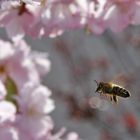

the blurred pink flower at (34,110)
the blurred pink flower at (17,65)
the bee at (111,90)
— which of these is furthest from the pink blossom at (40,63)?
the bee at (111,90)

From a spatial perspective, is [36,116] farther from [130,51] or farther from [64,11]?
[130,51]

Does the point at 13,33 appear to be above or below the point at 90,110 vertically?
below

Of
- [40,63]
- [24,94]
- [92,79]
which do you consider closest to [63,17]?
[24,94]

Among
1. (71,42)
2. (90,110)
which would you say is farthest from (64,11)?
(71,42)

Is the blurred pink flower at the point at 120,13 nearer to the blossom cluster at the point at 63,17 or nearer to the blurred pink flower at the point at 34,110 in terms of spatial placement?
the blossom cluster at the point at 63,17

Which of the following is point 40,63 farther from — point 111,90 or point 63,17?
point 111,90

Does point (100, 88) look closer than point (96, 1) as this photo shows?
Yes
